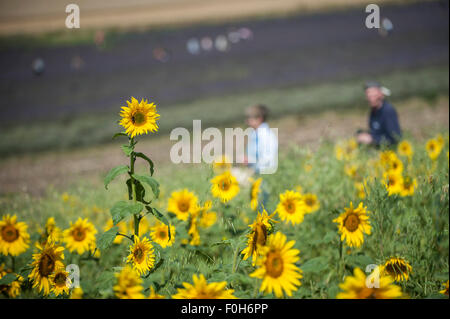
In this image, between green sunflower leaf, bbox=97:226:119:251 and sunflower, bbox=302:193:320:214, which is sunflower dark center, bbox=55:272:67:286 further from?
sunflower, bbox=302:193:320:214

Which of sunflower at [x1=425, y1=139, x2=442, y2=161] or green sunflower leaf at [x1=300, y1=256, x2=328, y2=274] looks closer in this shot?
green sunflower leaf at [x1=300, y1=256, x2=328, y2=274]

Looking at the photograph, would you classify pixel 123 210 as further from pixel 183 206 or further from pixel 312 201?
pixel 312 201

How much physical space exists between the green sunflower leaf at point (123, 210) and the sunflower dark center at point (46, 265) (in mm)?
389

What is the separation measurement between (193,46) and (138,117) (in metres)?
16.0

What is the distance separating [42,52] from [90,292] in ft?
61.0

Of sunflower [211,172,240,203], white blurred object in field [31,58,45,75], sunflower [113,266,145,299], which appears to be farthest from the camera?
white blurred object in field [31,58,45,75]

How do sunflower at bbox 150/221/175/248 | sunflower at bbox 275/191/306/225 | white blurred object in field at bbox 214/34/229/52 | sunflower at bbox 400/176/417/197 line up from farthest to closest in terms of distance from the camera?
white blurred object in field at bbox 214/34/229/52 < sunflower at bbox 400/176/417/197 < sunflower at bbox 275/191/306/225 < sunflower at bbox 150/221/175/248

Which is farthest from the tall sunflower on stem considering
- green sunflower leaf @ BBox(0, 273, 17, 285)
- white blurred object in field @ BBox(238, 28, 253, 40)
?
white blurred object in field @ BBox(238, 28, 253, 40)

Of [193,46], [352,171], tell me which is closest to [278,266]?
[352,171]

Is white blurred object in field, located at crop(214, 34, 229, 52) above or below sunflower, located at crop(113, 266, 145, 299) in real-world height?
above

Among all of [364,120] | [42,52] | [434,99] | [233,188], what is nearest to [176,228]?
[233,188]

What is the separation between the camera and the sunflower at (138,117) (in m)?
1.67

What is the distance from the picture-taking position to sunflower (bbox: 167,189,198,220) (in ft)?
7.53

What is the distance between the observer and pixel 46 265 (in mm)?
1652
